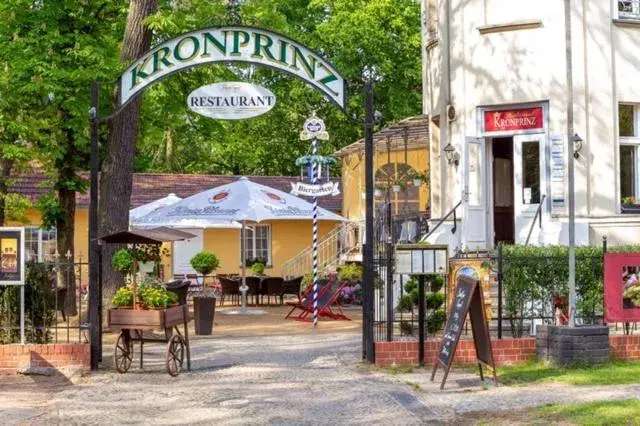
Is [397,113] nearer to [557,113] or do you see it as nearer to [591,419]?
[557,113]

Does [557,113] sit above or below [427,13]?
below

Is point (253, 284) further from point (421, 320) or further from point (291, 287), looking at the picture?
point (421, 320)

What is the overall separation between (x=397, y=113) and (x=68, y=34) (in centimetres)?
1930

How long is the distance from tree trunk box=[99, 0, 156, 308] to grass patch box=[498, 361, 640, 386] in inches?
342

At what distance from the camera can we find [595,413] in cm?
941

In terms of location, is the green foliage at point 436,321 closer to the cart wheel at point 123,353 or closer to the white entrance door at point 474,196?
the cart wheel at point 123,353

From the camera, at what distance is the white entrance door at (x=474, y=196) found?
65.9 feet

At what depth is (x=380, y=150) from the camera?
32.6 m

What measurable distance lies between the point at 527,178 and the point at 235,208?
6.03 m

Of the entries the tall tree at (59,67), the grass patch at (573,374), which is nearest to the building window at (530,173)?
the grass patch at (573,374)

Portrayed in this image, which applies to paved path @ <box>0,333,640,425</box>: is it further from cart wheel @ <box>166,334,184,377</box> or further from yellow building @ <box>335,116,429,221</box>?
yellow building @ <box>335,116,429,221</box>

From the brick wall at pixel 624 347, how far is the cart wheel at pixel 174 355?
525 cm

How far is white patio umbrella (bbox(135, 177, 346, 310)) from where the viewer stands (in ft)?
72.9

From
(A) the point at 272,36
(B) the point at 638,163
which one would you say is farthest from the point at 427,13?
(A) the point at 272,36
